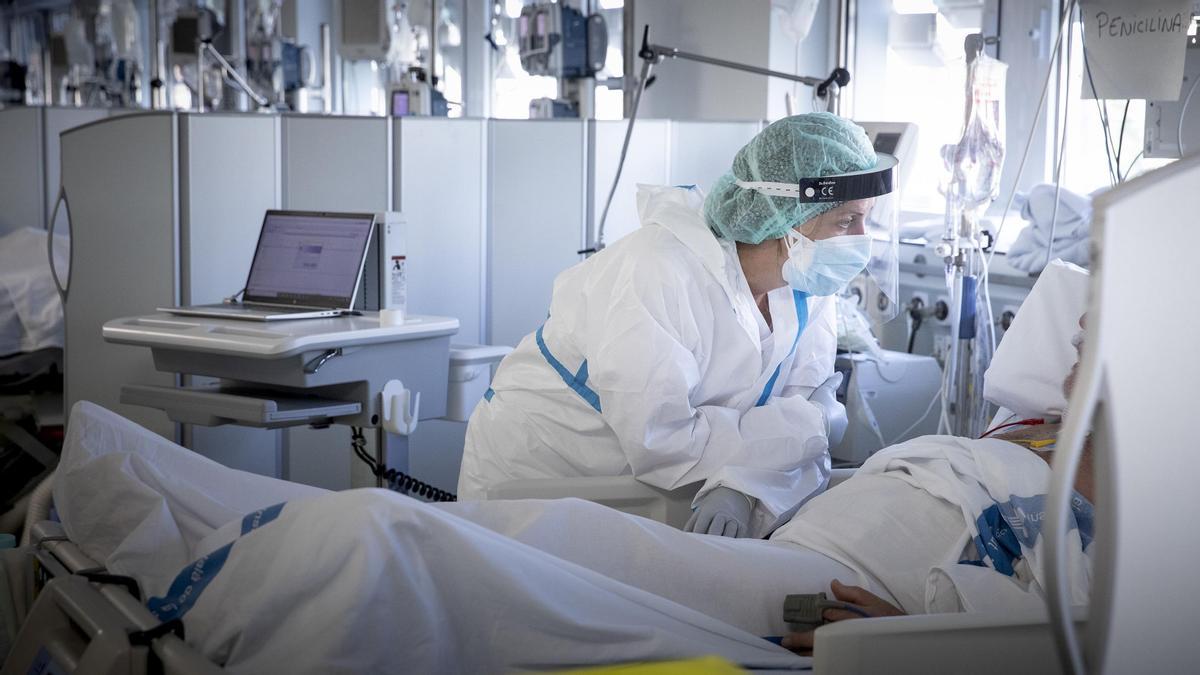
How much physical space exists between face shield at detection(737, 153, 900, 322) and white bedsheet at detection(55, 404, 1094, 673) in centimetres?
54

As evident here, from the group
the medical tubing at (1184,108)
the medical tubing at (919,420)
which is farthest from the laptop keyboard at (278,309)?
the medical tubing at (1184,108)

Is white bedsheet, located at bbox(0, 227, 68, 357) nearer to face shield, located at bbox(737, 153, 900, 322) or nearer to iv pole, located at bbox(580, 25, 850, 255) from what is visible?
iv pole, located at bbox(580, 25, 850, 255)

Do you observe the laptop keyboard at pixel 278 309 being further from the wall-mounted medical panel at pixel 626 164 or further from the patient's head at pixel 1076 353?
the patient's head at pixel 1076 353

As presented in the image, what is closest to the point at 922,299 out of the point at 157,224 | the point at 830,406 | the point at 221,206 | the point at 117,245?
the point at 830,406

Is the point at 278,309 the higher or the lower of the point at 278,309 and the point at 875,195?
the lower

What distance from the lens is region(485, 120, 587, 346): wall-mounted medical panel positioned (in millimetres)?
3908

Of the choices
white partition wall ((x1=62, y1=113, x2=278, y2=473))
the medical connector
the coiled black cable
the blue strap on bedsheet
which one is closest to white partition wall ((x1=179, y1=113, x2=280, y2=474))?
white partition wall ((x1=62, y1=113, x2=278, y2=473))

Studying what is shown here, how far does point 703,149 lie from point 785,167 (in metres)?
1.80

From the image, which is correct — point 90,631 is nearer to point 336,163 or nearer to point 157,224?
point 157,224

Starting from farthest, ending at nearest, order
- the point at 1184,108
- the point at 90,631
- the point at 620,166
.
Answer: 1. the point at 620,166
2. the point at 1184,108
3. the point at 90,631

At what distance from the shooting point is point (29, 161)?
4.99 metres

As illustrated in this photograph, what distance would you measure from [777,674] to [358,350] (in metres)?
1.67

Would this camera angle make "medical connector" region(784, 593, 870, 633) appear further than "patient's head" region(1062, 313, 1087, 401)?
No

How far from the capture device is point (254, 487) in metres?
1.99
